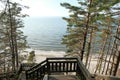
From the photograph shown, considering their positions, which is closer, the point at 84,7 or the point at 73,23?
the point at 84,7

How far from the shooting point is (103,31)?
20.5m

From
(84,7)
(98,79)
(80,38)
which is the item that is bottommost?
(98,79)

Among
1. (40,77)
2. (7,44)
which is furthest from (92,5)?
(7,44)

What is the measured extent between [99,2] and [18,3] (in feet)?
23.2

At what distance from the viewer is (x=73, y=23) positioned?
57.5ft

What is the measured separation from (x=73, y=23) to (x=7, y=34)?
25.0 feet

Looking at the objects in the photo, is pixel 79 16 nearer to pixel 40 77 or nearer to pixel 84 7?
pixel 84 7

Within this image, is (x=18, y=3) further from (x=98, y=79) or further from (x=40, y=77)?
(x=98, y=79)

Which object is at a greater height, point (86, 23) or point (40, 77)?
point (86, 23)

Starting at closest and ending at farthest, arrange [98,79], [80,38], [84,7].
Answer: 1. [98,79]
2. [84,7]
3. [80,38]

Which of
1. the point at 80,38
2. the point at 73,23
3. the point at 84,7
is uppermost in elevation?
the point at 84,7

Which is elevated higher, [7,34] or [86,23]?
[86,23]

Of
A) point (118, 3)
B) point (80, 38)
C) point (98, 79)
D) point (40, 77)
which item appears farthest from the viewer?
point (80, 38)

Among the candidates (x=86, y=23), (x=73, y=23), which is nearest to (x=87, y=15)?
(x=86, y=23)
